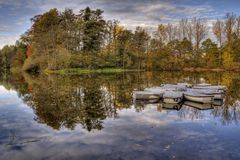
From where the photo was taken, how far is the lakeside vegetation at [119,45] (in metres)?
55.2

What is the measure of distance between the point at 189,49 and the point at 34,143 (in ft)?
206

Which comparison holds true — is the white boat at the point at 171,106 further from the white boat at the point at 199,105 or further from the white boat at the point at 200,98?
the white boat at the point at 200,98

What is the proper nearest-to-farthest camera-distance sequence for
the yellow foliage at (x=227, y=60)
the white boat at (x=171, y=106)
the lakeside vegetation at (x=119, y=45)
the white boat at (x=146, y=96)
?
the white boat at (x=171, y=106) → the white boat at (x=146, y=96) → the lakeside vegetation at (x=119, y=45) → the yellow foliage at (x=227, y=60)

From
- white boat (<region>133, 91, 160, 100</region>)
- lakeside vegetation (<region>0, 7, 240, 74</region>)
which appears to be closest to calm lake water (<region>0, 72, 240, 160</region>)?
white boat (<region>133, 91, 160, 100</region>)

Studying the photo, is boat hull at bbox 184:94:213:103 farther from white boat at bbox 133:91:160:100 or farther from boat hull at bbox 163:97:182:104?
white boat at bbox 133:91:160:100

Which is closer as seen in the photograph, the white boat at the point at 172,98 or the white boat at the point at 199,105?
the white boat at the point at 199,105

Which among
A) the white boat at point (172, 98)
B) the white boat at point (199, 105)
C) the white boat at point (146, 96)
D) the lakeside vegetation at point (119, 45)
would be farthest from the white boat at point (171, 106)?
the lakeside vegetation at point (119, 45)

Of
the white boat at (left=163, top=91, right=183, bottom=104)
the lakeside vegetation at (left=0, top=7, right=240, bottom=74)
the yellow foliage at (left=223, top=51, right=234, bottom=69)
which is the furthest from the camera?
the yellow foliage at (left=223, top=51, right=234, bottom=69)

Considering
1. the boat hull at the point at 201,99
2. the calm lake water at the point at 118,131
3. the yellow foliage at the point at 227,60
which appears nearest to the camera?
the calm lake water at the point at 118,131

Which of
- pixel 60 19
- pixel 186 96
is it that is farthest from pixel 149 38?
pixel 186 96

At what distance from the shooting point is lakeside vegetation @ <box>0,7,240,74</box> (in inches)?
2173

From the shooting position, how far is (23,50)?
74062mm

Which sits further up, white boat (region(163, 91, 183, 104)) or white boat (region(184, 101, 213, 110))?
white boat (region(163, 91, 183, 104))

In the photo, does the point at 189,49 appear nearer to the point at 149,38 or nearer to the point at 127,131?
the point at 149,38
